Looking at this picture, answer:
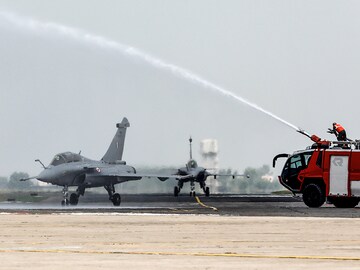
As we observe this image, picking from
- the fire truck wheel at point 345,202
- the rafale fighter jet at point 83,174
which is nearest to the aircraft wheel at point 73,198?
the rafale fighter jet at point 83,174

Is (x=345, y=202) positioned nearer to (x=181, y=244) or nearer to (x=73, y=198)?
(x=73, y=198)

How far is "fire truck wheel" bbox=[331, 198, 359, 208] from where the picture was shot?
1906 inches

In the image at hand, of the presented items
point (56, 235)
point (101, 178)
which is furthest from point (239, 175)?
point (56, 235)

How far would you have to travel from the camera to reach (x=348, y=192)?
4656 centimetres

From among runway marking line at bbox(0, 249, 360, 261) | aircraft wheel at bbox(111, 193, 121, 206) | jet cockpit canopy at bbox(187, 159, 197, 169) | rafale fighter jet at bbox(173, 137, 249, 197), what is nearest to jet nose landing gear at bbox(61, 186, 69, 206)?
aircraft wheel at bbox(111, 193, 121, 206)

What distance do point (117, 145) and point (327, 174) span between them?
23404mm

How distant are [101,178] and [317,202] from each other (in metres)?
18.4

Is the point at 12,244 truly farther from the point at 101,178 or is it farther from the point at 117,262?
the point at 101,178

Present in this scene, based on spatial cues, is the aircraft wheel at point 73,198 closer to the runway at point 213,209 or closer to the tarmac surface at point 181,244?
the runway at point 213,209

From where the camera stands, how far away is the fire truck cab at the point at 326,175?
153ft

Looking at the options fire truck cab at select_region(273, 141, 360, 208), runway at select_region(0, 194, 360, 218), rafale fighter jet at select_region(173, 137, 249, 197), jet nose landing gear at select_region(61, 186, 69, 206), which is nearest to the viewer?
runway at select_region(0, 194, 360, 218)

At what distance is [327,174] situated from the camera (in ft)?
Answer: 156

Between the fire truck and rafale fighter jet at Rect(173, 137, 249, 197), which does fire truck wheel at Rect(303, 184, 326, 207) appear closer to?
the fire truck

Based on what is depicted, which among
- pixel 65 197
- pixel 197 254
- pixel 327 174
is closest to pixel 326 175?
pixel 327 174
